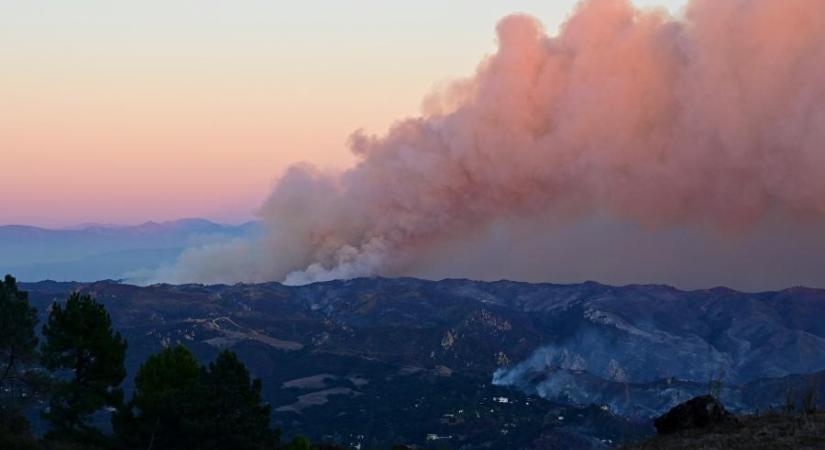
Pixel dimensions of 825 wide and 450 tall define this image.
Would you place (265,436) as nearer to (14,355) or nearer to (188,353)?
(188,353)

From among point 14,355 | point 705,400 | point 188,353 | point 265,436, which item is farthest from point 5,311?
point 705,400

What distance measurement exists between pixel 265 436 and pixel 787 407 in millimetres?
47485

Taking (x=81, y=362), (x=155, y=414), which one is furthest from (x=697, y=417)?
(x=81, y=362)

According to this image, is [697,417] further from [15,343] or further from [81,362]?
[15,343]

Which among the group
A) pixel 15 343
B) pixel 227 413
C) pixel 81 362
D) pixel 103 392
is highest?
pixel 15 343

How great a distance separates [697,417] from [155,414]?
1969 inches

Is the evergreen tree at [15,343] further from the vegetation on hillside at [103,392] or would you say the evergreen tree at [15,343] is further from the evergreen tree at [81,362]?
the evergreen tree at [81,362]

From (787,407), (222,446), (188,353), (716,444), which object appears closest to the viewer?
(716,444)

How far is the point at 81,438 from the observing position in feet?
269

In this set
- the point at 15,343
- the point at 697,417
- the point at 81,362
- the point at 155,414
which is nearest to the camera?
the point at 697,417

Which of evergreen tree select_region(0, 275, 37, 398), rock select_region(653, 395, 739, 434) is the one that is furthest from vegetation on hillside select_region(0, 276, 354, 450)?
rock select_region(653, 395, 739, 434)

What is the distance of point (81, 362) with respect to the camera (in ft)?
277

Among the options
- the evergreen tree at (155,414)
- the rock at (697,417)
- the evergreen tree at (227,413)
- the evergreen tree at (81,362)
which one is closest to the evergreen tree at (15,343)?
the evergreen tree at (81,362)

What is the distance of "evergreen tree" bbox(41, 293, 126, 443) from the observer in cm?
8262
